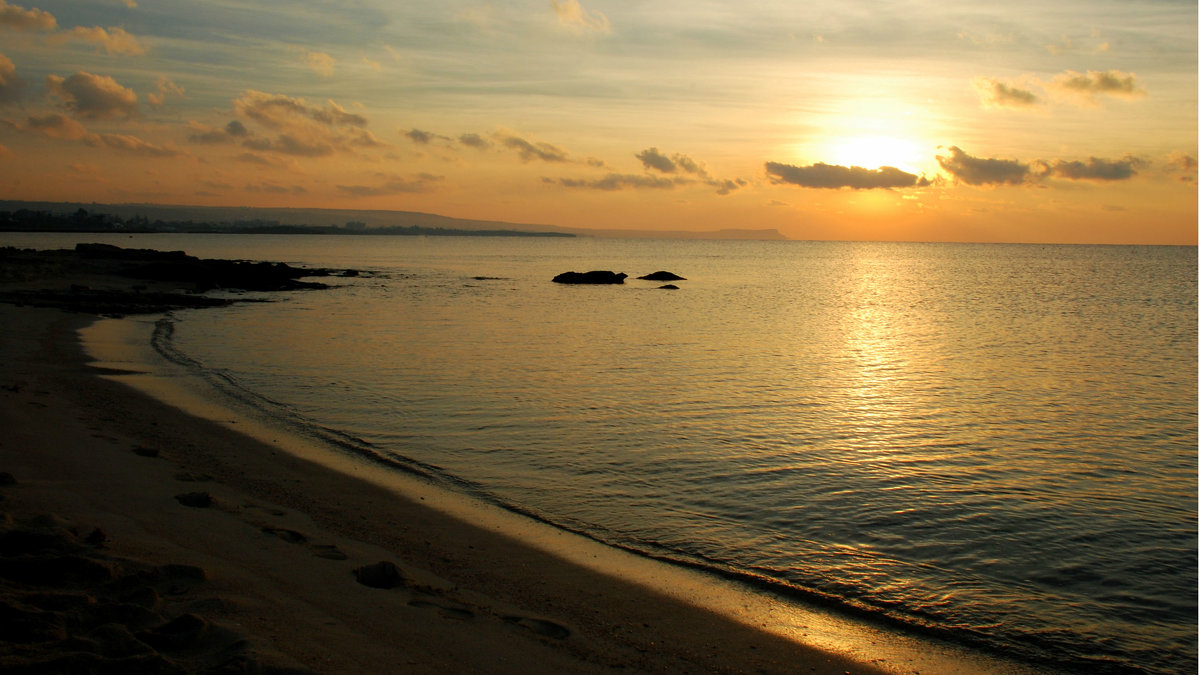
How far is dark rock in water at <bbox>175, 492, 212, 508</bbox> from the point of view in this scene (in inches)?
389

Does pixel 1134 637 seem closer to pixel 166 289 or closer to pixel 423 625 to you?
pixel 423 625

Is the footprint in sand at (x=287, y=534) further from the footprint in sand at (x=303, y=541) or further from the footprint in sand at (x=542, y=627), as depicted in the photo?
the footprint in sand at (x=542, y=627)

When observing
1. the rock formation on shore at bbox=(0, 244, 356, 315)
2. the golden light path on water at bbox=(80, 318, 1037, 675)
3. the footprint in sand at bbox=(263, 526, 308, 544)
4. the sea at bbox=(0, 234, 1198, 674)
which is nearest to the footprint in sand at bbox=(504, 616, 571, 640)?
the golden light path on water at bbox=(80, 318, 1037, 675)

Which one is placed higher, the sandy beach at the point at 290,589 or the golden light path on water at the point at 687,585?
the sandy beach at the point at 290,589

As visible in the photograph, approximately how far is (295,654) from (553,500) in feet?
20.4

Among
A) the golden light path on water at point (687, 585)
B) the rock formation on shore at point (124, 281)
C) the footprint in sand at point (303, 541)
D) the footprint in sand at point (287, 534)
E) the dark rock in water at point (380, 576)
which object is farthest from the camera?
the rock formation on shore at point (124, 281)

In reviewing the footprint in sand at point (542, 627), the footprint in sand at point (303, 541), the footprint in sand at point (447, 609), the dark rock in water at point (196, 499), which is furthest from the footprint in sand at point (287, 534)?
the footprint in sand at point (542, 627)

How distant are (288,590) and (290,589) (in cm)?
3

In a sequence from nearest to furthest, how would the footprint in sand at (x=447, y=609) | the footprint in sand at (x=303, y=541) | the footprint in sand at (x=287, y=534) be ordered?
1. the footprint in sand at (x=447, y=609)
2. the footprint in sand at (x=303, y=541)
3. the footprint in sand at (x=287, y=534)

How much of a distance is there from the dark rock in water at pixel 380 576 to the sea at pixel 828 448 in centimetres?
327

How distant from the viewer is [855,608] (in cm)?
854

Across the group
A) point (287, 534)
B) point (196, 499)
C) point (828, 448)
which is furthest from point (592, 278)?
point (287, 534)

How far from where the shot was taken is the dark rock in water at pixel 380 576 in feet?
25.7

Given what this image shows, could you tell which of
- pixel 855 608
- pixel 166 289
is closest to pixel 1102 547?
pixel 855 608
